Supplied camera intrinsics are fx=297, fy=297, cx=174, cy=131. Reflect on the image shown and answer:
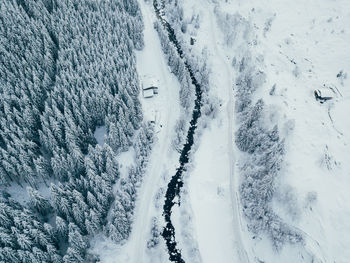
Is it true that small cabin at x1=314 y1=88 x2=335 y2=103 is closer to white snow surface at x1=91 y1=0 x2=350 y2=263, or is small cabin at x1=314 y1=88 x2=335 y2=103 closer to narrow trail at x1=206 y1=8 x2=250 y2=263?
white snow surface at x1=91 y1=0 x2=350 y2=263

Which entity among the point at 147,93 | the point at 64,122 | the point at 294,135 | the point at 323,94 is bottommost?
the point at 147,93

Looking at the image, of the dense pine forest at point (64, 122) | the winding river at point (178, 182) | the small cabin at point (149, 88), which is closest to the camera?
the dense pine forest at point (64, 122)

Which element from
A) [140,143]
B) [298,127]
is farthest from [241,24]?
[140,143]

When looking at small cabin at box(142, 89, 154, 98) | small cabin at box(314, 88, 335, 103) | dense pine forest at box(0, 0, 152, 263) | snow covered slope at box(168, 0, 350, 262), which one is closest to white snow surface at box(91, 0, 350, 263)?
snow covered slope at box(168, 0, 350, 262)

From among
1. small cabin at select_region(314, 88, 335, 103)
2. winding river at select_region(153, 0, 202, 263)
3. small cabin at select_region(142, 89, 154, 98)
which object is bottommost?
winding river at select_region(153, 0, 202, 263)

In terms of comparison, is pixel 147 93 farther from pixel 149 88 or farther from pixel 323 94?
pixel 323 94

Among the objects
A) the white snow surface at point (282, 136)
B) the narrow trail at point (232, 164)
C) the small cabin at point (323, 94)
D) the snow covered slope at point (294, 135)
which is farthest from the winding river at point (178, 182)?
the small cabin at point (323, 94)

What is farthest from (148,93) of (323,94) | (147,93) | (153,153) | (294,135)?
(323,94)

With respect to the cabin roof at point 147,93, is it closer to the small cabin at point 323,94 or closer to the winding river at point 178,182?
the winding river at point 178,182

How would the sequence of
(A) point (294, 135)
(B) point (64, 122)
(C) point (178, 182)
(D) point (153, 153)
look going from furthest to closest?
(D) point (153, 153)
(C) point (178, 182)
(B) point (64, 122)
(A) point (294, 135)
